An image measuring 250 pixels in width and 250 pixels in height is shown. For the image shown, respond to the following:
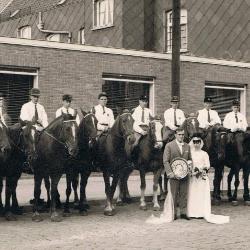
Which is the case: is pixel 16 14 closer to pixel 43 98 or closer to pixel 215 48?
pixel 215 48

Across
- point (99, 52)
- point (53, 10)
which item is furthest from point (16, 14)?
point (99, 52)

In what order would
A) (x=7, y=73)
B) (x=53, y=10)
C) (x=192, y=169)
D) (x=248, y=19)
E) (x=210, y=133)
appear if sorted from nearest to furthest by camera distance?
(x=192, y=169) → (x=210, y=133) → (x=7, y=73) → (x=248, y=19) → (x=53, y=10)

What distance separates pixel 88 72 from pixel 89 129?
8966 mm

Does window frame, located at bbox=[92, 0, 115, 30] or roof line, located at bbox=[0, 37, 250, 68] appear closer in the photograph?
roof line, located at bbox=[0, 37, 250, 68]

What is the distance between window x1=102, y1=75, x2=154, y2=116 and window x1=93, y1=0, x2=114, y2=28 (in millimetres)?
7341

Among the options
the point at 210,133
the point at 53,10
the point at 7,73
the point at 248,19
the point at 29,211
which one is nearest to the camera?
the point at 29,211

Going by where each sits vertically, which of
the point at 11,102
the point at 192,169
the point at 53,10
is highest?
the point at 53,10

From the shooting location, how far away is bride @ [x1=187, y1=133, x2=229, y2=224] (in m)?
12.7

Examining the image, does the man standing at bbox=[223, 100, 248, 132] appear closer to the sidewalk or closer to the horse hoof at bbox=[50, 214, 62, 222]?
the sidewalk

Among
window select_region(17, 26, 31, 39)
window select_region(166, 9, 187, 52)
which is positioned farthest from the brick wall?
window select_region(17, 26, 31, 39)

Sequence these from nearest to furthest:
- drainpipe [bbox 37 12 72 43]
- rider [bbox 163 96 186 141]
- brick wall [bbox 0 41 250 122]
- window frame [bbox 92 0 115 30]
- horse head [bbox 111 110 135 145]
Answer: horse head [bbox 111 110 135 145]
rider [bbox 163 96 186 141]
brick wall [bbox 0 41 250 122]
window frame [bbox 92 0 115 30]
drainpipe [bbox 37 12 72 43]

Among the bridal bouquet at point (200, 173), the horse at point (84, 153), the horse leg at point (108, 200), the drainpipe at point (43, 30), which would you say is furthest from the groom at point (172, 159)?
the drainpipe at point (43, 30)

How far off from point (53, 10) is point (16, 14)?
4.47 meters

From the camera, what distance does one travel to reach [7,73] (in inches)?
779
